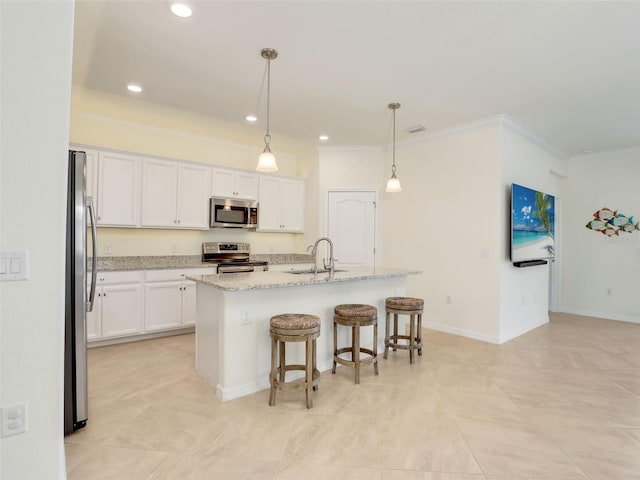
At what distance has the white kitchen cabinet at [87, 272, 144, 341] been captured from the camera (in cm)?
378

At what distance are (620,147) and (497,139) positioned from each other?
2.84 metres

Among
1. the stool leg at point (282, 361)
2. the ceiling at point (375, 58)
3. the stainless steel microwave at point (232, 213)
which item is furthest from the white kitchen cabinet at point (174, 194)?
the stool leg at point (282, 361)

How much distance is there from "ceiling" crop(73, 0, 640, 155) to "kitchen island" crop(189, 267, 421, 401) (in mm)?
1860

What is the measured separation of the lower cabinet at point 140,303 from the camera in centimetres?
380

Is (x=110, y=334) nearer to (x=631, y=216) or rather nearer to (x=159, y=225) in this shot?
(x=159, y=225)

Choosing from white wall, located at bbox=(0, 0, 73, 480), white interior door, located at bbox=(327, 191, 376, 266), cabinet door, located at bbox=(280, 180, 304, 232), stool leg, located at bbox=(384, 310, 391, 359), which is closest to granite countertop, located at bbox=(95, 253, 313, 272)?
cabinet door, located at bbox=(280, 180, 304, 232)

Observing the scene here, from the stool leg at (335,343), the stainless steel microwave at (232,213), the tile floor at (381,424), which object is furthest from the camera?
the stainless steel microwave at (232,213)

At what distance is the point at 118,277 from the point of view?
3.89 m

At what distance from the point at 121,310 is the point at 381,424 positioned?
3.16 meters

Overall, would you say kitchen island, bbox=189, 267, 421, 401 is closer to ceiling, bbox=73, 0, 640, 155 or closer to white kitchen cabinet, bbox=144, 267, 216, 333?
white kitchen cabinet, bbox=144, 267, 216, 333

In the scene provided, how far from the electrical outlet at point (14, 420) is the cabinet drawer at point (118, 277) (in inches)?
103

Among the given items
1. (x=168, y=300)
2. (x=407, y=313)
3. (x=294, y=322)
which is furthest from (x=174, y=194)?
(x=407, y=313)

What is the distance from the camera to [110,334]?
12.6 ft

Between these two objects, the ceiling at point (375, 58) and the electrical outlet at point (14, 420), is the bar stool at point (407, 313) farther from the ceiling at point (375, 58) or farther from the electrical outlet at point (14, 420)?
the electrical outlet at point (14, 420)
